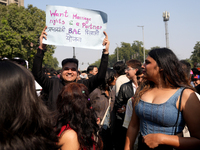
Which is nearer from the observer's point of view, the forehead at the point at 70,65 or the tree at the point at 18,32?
the forehead at the point at 70,65

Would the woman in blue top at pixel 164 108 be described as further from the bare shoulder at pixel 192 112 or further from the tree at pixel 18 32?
the tree at pixel 18 32

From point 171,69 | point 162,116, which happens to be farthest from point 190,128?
point 171,69

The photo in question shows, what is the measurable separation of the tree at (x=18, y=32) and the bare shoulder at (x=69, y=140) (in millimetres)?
26724

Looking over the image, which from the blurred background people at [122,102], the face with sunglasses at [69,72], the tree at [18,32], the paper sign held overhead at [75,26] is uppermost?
the tree at [18,32]

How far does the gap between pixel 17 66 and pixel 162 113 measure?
4.41 ft

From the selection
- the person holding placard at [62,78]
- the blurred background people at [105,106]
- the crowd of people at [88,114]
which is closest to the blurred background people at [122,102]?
the blurred background people at [105,106]

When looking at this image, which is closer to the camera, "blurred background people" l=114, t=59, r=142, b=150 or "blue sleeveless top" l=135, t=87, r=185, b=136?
"blue sleeveless top" l=135, t=87, r=185, b=136

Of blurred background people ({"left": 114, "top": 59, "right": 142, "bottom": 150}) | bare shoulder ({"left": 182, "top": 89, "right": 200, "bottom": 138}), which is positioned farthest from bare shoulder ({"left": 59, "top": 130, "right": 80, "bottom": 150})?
blurred background people ({"left": 114, "top": 59, "right": 142, "bottom": 150})

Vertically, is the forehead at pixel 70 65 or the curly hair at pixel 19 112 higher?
the forehead at pixel 70 65

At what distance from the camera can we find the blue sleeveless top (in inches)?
76.6

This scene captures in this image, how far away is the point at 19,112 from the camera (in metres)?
1.19

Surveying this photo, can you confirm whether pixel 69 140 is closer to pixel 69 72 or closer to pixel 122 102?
pixel 69 72

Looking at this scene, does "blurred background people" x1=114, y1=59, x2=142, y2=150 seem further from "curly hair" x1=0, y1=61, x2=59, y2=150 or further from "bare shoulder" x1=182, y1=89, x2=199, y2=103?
"curly hair" x1=0, y1=61, x2=59, y2=150

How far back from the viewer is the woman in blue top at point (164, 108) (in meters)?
1.91
